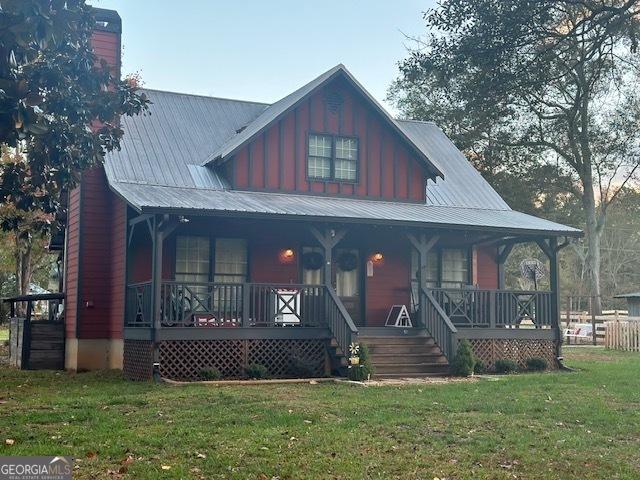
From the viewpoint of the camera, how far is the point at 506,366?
709 inches

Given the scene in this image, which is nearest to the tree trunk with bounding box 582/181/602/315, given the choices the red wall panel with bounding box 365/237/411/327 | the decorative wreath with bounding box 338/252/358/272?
the red wall panel with bounding box 365/237/411/327

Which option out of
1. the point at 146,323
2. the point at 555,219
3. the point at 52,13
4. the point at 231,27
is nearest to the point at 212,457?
Answer: the point at 52,13

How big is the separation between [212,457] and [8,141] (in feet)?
12.1

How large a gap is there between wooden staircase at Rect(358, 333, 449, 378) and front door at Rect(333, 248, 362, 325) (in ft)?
7.36

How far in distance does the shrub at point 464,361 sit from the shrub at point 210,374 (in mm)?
4854

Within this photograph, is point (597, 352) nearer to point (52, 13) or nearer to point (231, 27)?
point (231, 27)

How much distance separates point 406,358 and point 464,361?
1.22 metres

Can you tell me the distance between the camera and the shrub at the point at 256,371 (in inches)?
629

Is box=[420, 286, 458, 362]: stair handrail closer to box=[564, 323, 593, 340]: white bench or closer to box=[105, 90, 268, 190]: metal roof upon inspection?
box=[105, 90, 268, 190]: metal roof

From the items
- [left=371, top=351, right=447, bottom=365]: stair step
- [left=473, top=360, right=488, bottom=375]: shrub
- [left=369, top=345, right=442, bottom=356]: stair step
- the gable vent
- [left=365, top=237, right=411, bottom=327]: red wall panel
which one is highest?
the gable vent

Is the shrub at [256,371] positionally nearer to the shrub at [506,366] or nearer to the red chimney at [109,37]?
the shrub at [506,366]

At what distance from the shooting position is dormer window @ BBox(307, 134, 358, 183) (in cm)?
2000

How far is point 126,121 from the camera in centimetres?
2039

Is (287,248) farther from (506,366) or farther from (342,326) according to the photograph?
(506,366)
